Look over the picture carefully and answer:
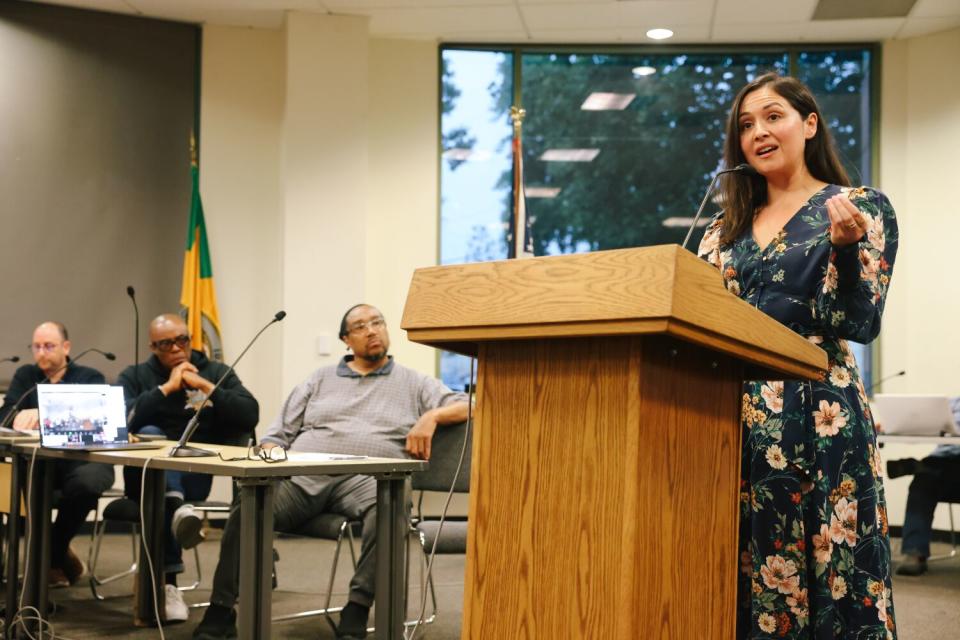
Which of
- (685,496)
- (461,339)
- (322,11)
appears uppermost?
(322,11)

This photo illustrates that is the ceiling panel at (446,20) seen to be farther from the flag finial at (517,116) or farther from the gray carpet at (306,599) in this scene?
the gray carpet at (306,599)

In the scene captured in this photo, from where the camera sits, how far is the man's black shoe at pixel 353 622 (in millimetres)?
3586

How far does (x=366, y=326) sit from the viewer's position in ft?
14.9

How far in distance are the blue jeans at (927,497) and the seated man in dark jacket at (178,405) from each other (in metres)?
3.36

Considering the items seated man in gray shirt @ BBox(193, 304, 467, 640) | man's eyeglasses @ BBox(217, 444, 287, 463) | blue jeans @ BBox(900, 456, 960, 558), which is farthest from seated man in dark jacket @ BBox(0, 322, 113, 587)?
blue jeans @ BBox(900, 456, 960, 558)

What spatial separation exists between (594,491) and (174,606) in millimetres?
3160

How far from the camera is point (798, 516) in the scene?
1.66m

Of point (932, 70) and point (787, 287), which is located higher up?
point (932, 70)

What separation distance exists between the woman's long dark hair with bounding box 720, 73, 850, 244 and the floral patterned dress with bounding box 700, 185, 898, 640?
0.15m

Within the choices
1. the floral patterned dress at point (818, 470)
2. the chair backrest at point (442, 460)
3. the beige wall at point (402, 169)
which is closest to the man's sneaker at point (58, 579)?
the chair backrest at point (442, 460)

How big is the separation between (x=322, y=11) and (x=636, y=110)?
7.18 feet

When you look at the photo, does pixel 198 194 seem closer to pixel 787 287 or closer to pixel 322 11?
pixel 322 11

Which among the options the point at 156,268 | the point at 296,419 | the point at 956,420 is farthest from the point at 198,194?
the point at 956,420

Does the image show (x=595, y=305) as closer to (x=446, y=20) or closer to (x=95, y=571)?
(x=95, y=571)
